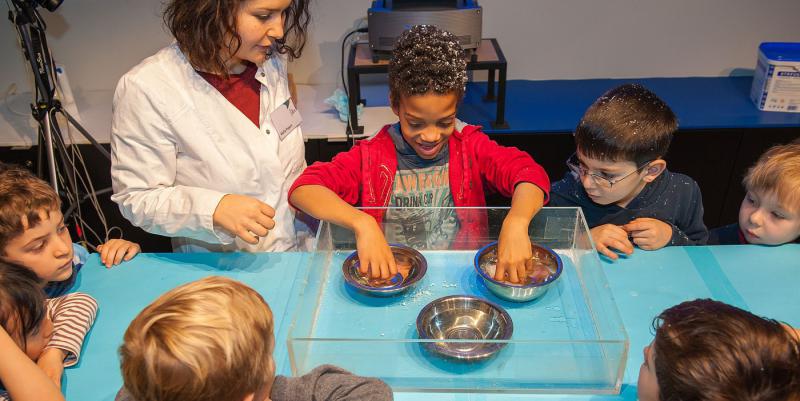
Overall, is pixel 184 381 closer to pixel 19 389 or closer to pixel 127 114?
pixel 19 389

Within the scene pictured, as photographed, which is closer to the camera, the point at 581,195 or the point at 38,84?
the point at 581,195

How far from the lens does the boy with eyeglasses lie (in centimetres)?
155

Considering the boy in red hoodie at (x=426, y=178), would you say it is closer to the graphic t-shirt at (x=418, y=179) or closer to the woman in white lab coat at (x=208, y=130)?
the graphic t-shirt at (x=418, y=179)

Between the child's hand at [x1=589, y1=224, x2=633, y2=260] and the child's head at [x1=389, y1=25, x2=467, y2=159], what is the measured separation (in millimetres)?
476

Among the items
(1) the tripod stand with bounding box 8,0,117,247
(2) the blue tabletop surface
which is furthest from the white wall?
(1) the tripod stand with bounding box 8,0,117,247

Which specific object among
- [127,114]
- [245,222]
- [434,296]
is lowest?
[434,296]

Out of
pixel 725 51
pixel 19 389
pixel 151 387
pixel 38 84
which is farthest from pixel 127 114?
pixel 725 51

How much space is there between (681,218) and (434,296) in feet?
2.75

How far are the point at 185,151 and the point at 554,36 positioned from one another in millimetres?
2044

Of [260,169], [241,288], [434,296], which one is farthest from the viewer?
[260,169]

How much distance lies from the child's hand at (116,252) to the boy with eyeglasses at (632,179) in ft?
4.02

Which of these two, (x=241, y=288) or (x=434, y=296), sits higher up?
(x=241, y=288)

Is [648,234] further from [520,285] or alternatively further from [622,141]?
[520,285]

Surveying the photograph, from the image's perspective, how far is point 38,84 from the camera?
2.29 metres
